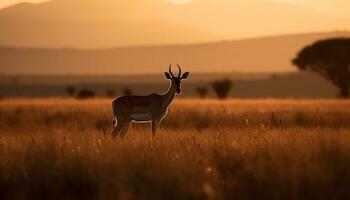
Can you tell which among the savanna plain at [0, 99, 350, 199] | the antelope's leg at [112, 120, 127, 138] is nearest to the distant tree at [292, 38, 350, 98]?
the antelope's leg at [112, 120, 127, 138]

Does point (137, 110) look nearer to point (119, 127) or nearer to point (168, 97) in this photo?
point (119, 127)

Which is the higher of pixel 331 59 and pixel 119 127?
pixel 331 59

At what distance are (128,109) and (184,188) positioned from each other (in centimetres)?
879

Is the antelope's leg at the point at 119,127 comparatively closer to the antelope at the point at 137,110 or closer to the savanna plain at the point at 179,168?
the antelope at the point at 137,110

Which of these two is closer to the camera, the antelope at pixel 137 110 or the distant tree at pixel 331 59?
the antelope at pixel 137 110

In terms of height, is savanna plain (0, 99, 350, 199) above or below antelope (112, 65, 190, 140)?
below

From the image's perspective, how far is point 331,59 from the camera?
62156 millimetres

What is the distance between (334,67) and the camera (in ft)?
204

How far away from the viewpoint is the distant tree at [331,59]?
6200 centimetres

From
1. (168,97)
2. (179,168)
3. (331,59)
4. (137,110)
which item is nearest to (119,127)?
(137,110)

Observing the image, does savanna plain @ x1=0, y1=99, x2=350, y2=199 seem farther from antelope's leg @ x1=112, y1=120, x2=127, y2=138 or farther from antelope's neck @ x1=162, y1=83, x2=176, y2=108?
antelope's neck @ x1=162, y1=83, x2=176, y2=108

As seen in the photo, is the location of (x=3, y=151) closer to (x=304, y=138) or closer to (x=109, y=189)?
(x=109, y=189)

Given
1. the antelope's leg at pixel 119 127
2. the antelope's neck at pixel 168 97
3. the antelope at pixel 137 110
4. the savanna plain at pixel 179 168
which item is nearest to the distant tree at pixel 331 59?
the antelope's neck at pixel 168 97

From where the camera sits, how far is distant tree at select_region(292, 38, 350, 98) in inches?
2441
